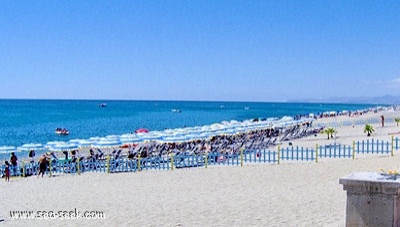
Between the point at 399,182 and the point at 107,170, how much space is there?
15.5 meters

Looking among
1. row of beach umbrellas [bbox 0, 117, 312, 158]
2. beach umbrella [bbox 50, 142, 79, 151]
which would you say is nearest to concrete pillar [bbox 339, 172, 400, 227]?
row of beach umbrellas [bbox 0, 117, 312, 158]

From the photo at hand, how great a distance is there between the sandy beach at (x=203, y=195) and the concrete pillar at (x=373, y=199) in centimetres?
279

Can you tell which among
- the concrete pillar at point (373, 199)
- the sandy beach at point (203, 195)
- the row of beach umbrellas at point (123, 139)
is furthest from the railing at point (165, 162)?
the concrete pillar at point (373, 199)

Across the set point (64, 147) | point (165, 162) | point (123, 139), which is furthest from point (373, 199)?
point (123, 139)

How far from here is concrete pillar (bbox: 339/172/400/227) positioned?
197 inches

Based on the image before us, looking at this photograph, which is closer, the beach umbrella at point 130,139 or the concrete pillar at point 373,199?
the concrete pillar at point 373,199

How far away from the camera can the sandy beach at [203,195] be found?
945 cm

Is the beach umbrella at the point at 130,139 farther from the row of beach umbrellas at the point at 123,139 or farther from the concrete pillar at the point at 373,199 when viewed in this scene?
the concrete pillar at the point at 373,199

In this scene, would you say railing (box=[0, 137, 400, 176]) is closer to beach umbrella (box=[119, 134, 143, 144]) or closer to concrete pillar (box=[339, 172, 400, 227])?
beach umbrella (box=[119, 134, 143, 144])

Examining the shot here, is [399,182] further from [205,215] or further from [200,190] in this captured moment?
[200,190]

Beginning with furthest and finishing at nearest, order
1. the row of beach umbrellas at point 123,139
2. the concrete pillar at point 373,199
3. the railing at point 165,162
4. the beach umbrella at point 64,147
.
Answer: the row of beach umbrellas at point 123,139
the beach umbrella at point 64,147
the railing at point 165,162
the concrete pillar at point 373,199

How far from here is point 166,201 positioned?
11.9 metres

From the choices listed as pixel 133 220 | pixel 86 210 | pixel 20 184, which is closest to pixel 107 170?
pixel 20 184

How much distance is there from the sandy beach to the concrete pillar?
2790mm
